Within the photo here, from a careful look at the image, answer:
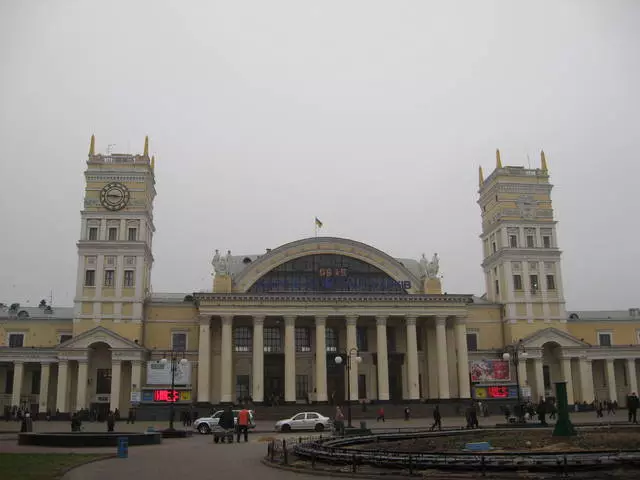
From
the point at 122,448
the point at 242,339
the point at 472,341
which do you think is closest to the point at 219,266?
the point at 242,339

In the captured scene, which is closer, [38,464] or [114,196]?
[38,464]

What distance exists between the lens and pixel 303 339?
244 ft

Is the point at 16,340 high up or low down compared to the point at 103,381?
up

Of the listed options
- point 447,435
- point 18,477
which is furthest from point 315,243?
point 18,477

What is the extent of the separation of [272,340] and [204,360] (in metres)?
9.18

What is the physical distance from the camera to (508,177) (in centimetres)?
7938

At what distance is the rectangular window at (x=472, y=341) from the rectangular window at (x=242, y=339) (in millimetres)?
24424

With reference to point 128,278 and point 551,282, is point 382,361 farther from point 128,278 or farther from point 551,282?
point 128,278

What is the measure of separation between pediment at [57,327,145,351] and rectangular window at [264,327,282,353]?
13537 millimetres

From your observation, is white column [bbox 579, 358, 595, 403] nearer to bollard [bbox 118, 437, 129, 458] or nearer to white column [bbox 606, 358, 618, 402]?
white column [bbox 606, 358, 618, 402]

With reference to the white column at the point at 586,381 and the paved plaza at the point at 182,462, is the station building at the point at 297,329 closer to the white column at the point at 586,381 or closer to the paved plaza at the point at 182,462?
the white column at the point at 586,381

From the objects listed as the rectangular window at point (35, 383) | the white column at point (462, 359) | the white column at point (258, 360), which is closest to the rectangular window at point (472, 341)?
the white column at point (462, 359)

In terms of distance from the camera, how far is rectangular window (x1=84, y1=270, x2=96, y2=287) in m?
70.1

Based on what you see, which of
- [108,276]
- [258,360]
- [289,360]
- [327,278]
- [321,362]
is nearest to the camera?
[258,360]
